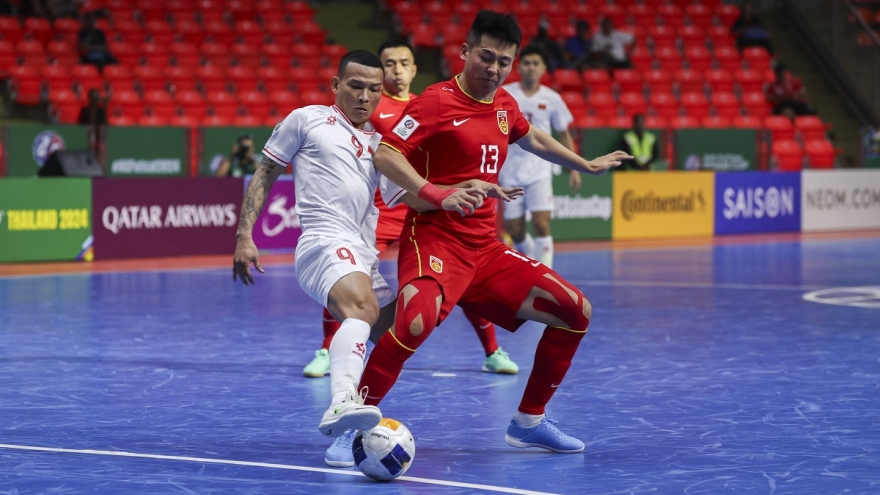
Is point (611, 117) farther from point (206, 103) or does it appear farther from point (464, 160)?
point (464, 160)

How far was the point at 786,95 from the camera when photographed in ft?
89.5

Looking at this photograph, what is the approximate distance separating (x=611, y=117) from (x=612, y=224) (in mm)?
4165

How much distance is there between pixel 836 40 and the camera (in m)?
29.1

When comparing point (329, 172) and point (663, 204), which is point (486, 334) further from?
point (663, 204)

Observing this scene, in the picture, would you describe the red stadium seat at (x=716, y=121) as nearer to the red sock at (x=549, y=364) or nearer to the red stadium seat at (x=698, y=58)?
the red stadium seat at (x=698, y=58)

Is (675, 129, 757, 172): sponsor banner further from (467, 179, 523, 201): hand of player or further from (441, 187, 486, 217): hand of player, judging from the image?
(441, 187, 486, 217): hand of player

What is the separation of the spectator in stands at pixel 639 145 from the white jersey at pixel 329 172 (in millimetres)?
15828

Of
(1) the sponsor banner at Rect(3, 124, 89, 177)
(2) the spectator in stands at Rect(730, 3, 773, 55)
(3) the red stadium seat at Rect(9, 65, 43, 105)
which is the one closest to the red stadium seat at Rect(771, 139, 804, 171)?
(2) the spectator in stands at Rect(730, 3, 773, 55)

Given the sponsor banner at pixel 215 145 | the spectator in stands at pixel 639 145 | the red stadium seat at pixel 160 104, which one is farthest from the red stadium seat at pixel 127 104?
the spectator in stands at pixel 639 145

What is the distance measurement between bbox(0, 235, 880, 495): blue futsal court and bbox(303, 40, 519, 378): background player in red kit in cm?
19

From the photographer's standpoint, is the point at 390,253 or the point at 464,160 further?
the point at 390,253

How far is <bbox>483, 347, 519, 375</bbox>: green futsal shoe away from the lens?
8.62 m

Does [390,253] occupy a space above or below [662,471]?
below

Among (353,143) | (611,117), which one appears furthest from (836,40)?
(353,143)
